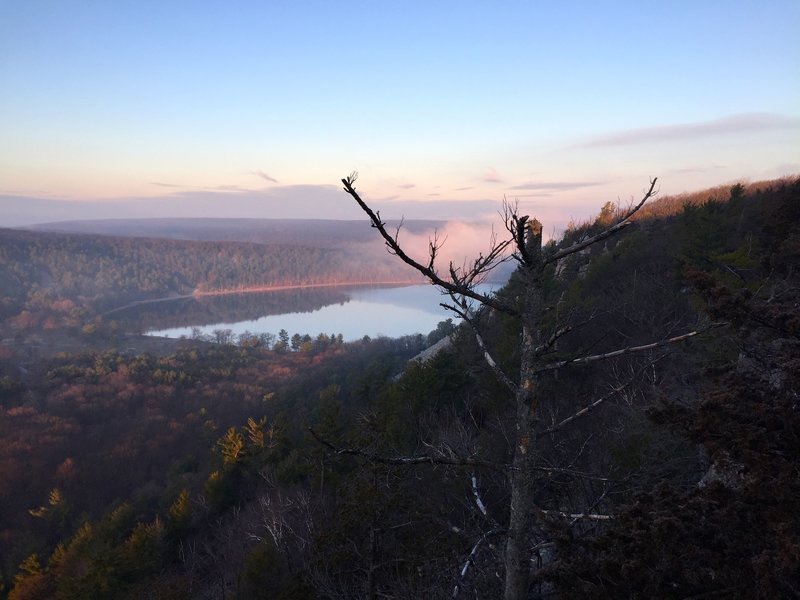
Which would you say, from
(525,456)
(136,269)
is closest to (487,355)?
(525,456)

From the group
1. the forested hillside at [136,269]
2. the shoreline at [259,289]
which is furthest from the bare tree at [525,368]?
the shoreline at [259,289]

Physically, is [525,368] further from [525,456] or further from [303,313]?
[303,313]

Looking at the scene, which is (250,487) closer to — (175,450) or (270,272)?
(175,450)

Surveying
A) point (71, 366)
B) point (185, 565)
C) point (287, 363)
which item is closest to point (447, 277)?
point (185, 565)

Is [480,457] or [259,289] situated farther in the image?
[259,289]

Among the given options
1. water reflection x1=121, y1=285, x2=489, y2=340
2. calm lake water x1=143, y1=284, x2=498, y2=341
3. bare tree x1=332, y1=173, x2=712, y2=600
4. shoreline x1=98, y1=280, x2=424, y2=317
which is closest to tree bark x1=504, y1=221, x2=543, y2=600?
bare tree x1=332, y1=173, x2=712, y2=600

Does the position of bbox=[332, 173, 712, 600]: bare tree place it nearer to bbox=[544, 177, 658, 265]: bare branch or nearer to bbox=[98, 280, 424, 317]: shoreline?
bbox=[544, 177, 658, 265]: bare branch

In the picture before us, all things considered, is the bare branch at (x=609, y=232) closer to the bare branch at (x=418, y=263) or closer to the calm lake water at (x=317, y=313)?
the bare branch at (x=418, y=263)
